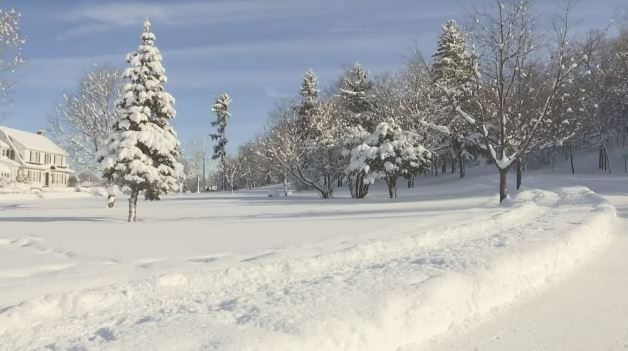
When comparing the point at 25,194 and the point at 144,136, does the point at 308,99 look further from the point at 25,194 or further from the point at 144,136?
the point at 144,136

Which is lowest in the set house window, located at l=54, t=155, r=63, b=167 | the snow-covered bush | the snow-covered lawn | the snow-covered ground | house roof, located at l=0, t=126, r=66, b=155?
the snow-covered ground

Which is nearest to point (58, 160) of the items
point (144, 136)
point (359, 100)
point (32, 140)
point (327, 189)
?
point (32, 140)

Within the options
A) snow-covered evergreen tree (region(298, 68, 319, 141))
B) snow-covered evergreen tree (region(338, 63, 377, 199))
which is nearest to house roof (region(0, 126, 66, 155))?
snow-covered evergreen tree (region(298, 68, 319, 141))

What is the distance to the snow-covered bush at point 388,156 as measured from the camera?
1336 inches

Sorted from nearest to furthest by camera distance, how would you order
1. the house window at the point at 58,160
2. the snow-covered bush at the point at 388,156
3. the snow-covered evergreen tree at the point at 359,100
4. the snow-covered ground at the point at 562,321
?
1. the snow-covered ground at the point at 562,321
2. the snow-covered bush at the point at 388,156
3. the snow-covered evergreen tree at the point at 359,100
4. the house window at the point at 58,160

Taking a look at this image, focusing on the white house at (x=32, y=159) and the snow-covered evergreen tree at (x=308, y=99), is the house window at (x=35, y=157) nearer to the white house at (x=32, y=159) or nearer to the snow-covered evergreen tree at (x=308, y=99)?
the white house at (x=32, y=159)

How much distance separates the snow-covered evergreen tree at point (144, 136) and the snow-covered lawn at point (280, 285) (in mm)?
8903

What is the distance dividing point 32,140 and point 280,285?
219 feet

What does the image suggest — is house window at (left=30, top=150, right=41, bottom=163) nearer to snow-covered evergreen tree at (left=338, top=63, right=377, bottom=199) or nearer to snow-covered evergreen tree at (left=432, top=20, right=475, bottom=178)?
snow-covered evergreen tree at (left=338, top=63, right=377, bottom=199)

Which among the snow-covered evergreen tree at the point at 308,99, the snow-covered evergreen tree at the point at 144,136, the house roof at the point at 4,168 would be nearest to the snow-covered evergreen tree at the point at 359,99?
the snow-covered evergreen tree at the point at 308,99

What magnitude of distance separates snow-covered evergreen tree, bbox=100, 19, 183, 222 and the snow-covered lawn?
890 centimetres

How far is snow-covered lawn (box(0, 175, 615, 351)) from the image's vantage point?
4.98 meters

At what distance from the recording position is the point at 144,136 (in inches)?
864

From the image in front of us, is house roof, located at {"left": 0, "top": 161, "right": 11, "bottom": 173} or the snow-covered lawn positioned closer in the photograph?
the snow-covered lawn
